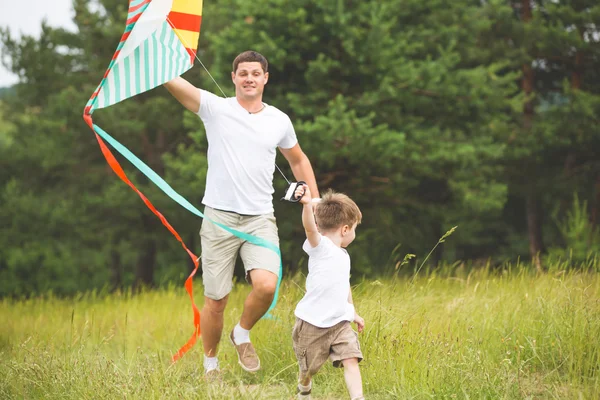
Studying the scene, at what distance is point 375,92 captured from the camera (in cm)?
1198

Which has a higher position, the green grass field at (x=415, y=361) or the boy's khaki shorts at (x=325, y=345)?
the boy's khaki shorts at (x=325, y=345)

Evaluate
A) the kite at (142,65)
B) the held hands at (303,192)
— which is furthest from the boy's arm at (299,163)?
the held hands at (303,192)

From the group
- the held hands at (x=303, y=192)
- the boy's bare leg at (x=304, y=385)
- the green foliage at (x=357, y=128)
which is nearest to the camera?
the held hands at (x=303, y=192)

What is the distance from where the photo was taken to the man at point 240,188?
4414 millimetres

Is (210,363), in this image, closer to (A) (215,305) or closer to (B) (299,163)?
(A) (215,305)

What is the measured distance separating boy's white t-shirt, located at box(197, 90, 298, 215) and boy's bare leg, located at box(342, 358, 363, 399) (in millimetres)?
1287

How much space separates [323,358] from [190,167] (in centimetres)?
921

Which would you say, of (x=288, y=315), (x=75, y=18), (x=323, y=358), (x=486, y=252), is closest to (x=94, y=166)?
(x=75, y=18)

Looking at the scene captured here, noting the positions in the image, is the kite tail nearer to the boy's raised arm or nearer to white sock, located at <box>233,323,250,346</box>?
white sock, located at <box>233,323,250,346</box>

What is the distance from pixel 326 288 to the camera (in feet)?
11.9

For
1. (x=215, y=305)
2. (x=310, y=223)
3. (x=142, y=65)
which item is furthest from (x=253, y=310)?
(x=142, y=65)

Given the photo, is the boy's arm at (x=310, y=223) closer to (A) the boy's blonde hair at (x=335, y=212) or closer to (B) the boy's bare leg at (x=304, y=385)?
(A) the boy's blonde hair at (x=335, y=212)

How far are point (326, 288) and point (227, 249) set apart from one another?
1094 millimetres

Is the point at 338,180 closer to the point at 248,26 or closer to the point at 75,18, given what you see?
the point at 248,26
